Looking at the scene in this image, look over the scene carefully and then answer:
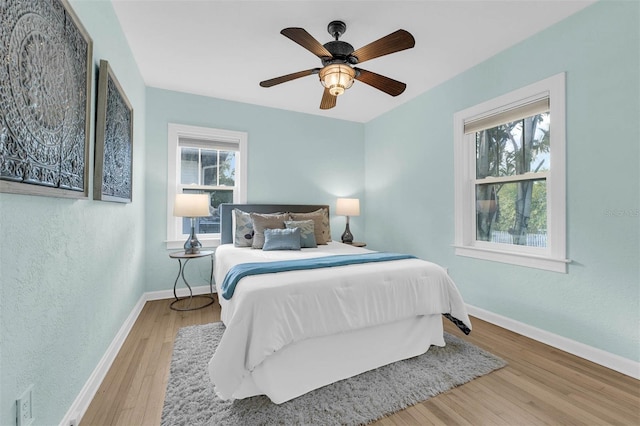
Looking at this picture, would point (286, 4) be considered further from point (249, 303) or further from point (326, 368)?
point (326, 368)

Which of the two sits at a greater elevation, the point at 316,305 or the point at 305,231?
the point at 305,231

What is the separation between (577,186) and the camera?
7.31 ft

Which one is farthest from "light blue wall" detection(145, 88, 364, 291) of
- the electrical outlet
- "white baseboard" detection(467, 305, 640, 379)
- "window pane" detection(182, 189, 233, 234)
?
the electrical outlet

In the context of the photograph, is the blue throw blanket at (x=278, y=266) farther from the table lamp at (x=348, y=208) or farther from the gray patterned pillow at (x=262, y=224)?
the table lamp at (x=348, y=208)

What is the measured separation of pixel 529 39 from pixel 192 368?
3.82 metres

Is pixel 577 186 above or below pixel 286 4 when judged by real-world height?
below

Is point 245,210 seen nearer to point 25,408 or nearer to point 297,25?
point 297,25

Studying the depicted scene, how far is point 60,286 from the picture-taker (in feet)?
4.24

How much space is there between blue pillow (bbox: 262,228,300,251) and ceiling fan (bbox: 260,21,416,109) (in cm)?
152

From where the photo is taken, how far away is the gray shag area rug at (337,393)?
4.99ft

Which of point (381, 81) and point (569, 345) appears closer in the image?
point (569, 345)

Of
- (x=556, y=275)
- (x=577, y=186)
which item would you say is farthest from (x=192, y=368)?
(x=577, y=186)

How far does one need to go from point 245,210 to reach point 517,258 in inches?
122

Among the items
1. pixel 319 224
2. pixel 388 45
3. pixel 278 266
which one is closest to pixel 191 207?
pixel 319 224
